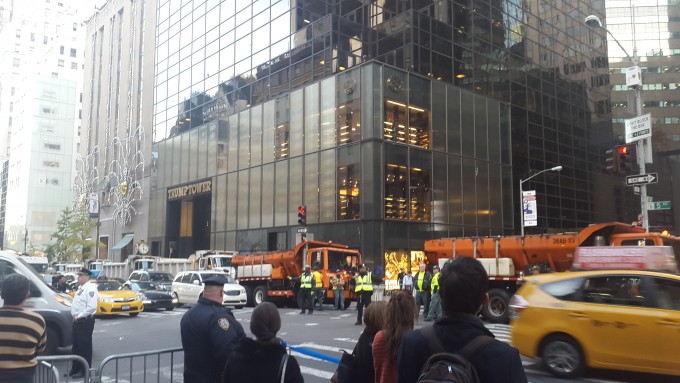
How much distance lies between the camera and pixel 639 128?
55.8ft

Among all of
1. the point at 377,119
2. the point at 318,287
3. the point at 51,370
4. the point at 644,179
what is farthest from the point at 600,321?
the point at 377,119

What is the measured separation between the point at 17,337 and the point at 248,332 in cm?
1019

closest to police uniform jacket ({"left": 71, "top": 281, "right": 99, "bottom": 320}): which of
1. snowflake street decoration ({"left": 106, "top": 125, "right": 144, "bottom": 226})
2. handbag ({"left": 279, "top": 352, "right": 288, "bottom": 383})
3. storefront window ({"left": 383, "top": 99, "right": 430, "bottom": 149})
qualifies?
handbag ({"left": 279, "top": 352, "right": 288, "bottom": 383})

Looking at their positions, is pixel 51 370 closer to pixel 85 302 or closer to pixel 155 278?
pixel 85 302

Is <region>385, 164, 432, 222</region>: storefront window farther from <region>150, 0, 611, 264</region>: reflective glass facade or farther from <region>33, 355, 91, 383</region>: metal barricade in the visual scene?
<region>33, 355, 91, 383</region>: metal barricade

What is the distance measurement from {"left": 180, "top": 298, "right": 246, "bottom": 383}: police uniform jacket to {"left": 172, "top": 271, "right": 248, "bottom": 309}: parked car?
18.7 m

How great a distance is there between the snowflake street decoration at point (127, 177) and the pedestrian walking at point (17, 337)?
50.9 m

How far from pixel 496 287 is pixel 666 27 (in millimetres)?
77837

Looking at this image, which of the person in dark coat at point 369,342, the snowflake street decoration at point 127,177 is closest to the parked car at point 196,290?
the person in dark coat at point 369,342

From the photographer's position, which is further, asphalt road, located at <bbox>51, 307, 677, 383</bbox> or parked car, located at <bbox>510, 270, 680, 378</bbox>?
asphalt road, located at <bbox>51, 307, 677, 383</bbox>

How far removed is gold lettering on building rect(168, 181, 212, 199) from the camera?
144 ft

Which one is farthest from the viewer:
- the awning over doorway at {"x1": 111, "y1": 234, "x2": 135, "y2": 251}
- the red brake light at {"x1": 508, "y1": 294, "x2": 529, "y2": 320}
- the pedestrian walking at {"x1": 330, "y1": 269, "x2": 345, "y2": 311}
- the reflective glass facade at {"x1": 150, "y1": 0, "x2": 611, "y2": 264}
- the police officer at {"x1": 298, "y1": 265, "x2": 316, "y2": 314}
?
the awning over doorway at {"x1": 111, "y1": 234, "x2": 135, "y2": 251}

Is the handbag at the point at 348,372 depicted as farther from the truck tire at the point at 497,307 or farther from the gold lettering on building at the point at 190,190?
the gold lettering on building at the point at 190,190

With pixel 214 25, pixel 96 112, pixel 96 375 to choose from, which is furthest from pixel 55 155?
pixel 96 375
